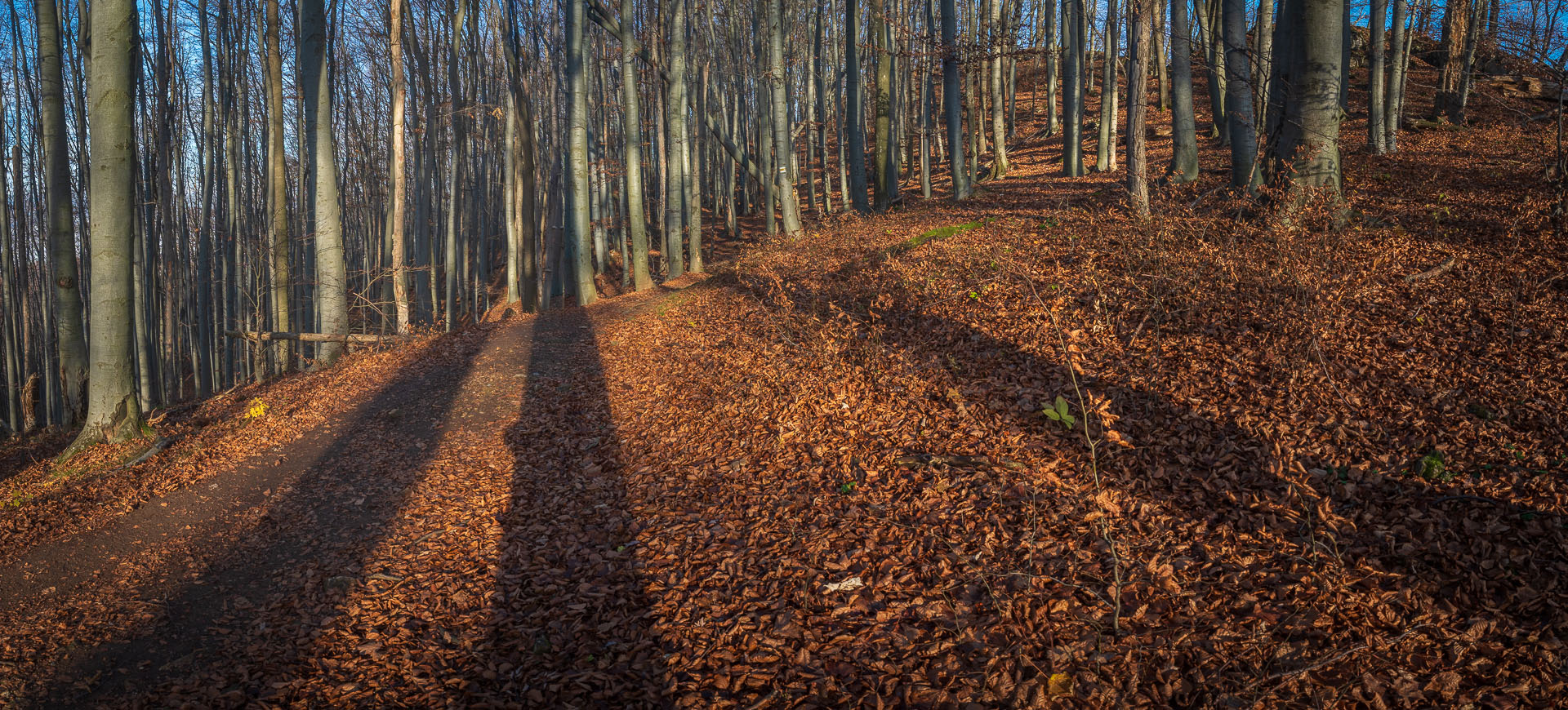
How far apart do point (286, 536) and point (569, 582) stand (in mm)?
2936

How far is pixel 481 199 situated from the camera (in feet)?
104

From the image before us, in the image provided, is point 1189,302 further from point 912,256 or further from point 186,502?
point 186,502

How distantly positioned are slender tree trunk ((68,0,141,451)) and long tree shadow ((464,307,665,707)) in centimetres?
433

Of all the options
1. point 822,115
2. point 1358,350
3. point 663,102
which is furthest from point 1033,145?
point 1358,350

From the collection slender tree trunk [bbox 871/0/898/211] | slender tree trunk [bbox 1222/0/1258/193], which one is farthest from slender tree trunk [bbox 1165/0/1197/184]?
slender tree trunk [bbox 871/0/898/211]

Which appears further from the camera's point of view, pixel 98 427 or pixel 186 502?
pixel 98 427

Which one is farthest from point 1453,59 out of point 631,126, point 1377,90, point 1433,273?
point 631,126

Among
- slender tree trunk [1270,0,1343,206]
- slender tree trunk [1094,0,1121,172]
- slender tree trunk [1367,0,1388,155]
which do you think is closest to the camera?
slender tree trunk [1270,0,1343,206]

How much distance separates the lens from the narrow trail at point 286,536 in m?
4.28

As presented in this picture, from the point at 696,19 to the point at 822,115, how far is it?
18.4ft

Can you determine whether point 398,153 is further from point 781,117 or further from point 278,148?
point 781,117

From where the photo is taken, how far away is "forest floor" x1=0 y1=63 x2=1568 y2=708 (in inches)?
134

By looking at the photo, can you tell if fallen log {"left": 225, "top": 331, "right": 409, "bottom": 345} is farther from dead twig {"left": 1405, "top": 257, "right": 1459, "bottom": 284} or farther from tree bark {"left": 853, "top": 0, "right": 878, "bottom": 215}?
dead twig {"left": 1405, "top": 257, "right": 1459, "bottom": 284}

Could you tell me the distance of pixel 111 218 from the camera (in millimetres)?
7887
